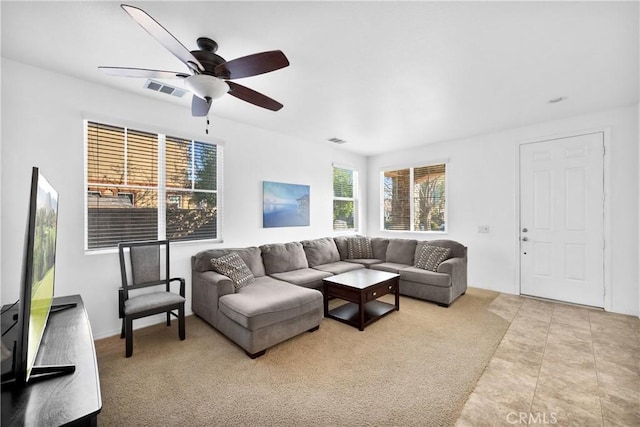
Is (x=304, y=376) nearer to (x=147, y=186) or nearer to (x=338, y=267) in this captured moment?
(x=338, y=267)

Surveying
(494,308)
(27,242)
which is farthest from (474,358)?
(27,242)

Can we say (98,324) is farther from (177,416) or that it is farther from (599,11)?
(599,11)

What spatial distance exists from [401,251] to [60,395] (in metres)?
4.51

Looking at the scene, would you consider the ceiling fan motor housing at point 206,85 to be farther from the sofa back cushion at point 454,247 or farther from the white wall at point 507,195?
the white wall at point 507,195

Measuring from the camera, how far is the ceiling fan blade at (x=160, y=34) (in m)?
1.38

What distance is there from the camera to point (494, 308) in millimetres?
3730

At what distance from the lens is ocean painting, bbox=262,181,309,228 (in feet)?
14.3

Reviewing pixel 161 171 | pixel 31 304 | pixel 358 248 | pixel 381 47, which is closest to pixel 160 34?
pixel 31 304

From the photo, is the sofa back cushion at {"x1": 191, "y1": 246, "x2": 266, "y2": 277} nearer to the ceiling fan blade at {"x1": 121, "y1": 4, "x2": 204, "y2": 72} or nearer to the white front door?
the ceiling fan blade at {"x1": 121, "y1": 4, "x2": 204, "y2": 72}

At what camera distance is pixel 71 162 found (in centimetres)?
274

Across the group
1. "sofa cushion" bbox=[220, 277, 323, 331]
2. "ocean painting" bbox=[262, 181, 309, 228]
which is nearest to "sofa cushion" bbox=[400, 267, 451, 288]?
"sofa cushion" bbox=[220, 277, 323, 331]

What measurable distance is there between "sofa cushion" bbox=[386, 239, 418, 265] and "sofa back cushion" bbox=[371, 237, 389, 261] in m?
0.12

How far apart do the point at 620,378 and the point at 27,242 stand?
12.2 ft

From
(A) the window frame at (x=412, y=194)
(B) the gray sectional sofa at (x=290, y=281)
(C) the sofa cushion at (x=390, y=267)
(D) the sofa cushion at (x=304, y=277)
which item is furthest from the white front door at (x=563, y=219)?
(D) the sofa cushion at (x=304, y=277)
